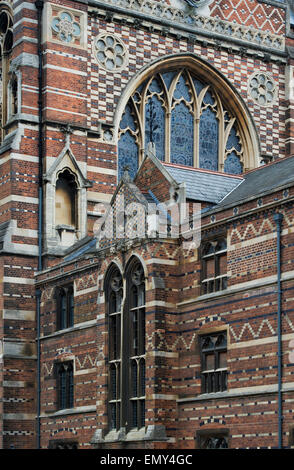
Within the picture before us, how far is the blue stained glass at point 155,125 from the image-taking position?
4341cm

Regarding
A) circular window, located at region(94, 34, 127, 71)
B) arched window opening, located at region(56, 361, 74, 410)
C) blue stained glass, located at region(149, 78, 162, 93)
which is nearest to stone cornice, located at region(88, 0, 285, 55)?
circular window, located at region(94, 34, 127, 71)

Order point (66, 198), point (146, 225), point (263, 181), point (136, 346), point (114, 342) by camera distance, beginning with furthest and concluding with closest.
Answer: point (66, 198)
point (114, 342)
point (263, 181)
point (136, 346)
point (146, 225)

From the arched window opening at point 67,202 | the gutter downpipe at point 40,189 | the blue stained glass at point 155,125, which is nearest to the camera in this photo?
the gutter downpipe at point 40,189

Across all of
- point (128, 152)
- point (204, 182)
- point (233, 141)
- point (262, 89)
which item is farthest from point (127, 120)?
point (204, 182)

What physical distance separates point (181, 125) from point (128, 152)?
8.22 ft

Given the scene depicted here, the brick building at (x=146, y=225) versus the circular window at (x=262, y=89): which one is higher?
the circular window at (x=262, y=89)

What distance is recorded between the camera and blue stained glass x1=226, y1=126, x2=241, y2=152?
44969 mm

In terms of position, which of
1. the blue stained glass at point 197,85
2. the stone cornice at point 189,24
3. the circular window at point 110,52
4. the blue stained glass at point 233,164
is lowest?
the blue stained glass at point 233,164

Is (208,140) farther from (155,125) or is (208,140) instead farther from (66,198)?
(66,198)

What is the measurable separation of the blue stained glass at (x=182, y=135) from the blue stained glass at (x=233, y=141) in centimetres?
161

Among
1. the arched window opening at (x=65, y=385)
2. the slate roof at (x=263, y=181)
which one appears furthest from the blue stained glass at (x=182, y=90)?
the arched window opening at (x=65, y=385)

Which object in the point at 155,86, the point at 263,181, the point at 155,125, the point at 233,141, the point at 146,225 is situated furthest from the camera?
the point at 233,141

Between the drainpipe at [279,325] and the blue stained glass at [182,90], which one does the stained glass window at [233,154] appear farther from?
the drainpipe at [279,325]

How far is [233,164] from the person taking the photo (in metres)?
44.9
